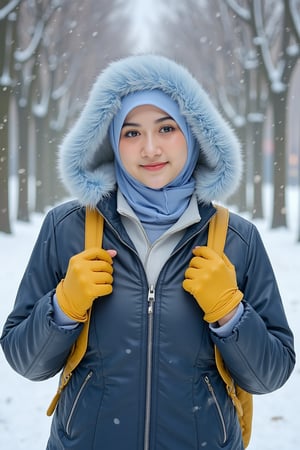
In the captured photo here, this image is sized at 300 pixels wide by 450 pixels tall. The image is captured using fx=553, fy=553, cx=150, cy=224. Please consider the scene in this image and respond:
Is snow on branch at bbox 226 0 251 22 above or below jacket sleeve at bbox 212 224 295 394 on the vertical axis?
above

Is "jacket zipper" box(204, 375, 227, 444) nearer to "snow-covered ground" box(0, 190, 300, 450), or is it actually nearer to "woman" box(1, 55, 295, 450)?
"woman" box(1, 55, 295, 450)

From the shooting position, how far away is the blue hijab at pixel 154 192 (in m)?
1.96

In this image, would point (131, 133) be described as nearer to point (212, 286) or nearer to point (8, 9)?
point (212, 286)

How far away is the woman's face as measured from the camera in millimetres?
1944

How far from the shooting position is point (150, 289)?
184 centimetres

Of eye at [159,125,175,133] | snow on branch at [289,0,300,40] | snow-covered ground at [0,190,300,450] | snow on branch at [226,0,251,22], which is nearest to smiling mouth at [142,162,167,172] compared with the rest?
eye at [159,125,175,133]

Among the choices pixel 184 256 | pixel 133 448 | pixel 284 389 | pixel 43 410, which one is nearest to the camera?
pixel 133 448

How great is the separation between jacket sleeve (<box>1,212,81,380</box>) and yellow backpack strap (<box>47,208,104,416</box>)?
0.11 feet

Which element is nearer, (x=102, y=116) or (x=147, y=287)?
(x=147, y=287)

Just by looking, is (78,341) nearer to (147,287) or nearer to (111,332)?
(111,332)

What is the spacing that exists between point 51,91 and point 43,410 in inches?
700

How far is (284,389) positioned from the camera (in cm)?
497

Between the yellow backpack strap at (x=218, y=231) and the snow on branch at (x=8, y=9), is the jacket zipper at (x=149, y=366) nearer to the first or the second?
the yellow backpack strap at (x=218, y=231)

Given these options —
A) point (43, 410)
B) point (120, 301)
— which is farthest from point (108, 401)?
point (43, 410)
